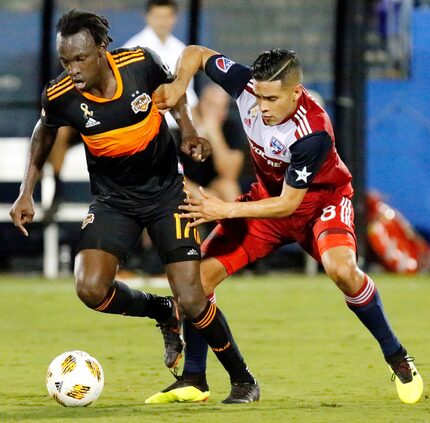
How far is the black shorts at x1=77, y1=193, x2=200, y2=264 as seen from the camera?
22.9ft

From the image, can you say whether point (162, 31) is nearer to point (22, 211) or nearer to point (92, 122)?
point (92, 122)

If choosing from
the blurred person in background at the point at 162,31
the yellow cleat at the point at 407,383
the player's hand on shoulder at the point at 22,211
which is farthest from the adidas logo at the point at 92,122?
the blurred person in background at the point at 162,31

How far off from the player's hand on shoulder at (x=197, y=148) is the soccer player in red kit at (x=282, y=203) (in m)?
0.22

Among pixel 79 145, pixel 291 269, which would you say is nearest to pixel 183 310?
pixel 79 145

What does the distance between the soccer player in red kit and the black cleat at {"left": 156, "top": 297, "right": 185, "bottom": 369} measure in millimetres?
113

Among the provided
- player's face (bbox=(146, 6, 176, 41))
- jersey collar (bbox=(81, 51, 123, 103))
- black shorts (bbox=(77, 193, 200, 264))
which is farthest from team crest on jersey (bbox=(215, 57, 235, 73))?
player's face (bbox=(146, 6, 176, 41))

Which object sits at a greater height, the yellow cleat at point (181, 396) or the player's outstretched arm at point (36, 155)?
the player's outstretched arm at point (36, 155)

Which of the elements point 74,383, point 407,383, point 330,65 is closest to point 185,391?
point 74,383

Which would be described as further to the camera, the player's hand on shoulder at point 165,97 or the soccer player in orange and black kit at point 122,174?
the player's hand on shoulder at point 165,97

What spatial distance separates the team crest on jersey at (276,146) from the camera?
7.04 meters

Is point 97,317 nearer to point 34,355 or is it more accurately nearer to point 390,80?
point 34,355

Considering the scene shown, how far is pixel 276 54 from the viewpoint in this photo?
6.85 m

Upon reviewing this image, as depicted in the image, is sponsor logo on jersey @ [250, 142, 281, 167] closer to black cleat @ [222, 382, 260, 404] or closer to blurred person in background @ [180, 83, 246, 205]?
black cleat @ [222, 382, 260, 404]

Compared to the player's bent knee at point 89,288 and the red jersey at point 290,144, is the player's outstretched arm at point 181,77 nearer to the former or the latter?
the red jersey at point 290,144
